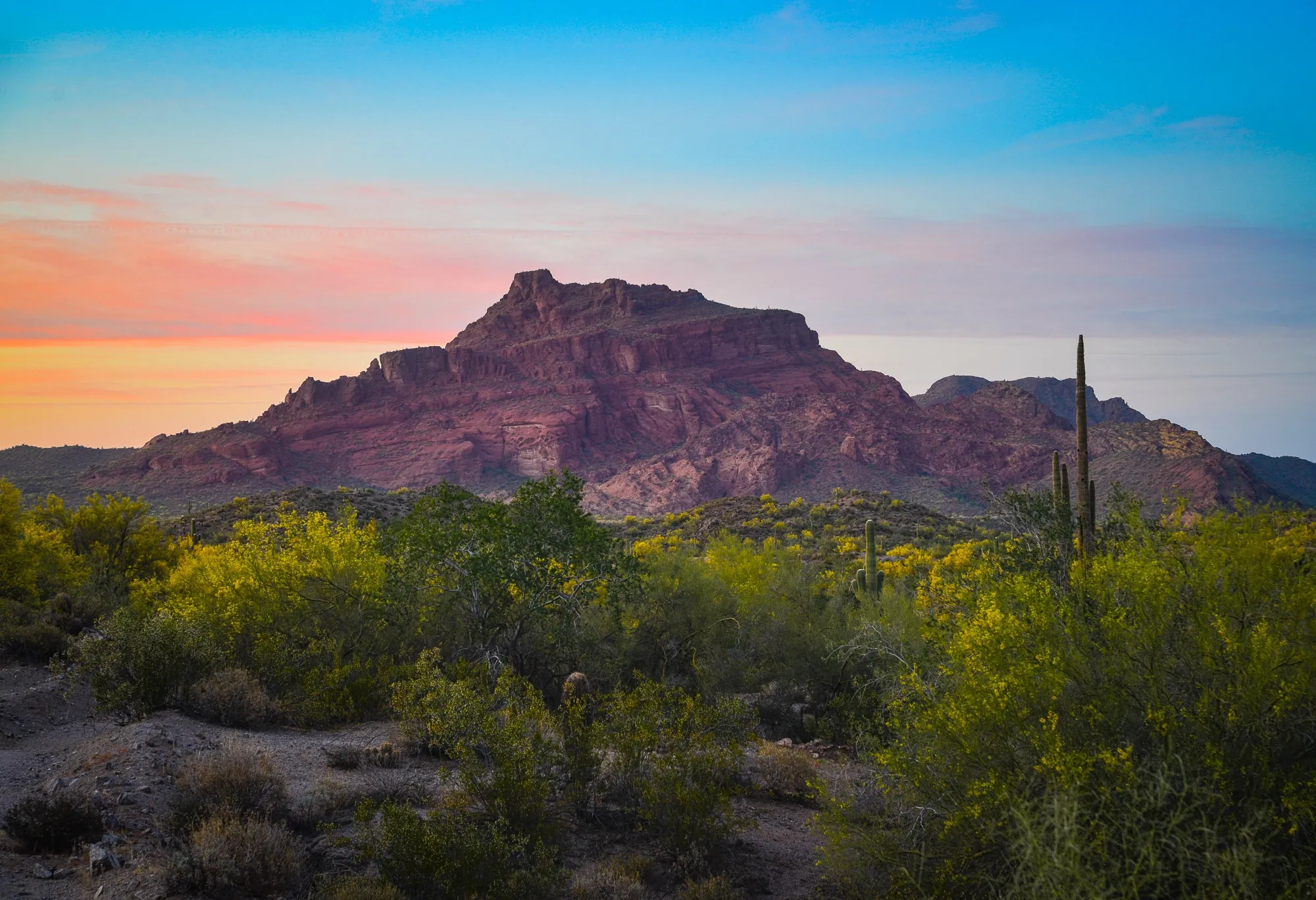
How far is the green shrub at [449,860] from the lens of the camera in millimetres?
7254

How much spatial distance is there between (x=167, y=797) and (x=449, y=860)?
134 inches

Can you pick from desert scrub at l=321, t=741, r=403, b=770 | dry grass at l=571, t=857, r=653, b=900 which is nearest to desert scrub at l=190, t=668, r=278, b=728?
desert scrub at l=321, t=741, r=403, b=770

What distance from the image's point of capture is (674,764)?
377 inches

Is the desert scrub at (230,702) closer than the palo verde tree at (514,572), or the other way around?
the desert scrub at (230,702)

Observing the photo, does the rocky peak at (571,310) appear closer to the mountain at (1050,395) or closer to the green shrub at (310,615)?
the mountain at (1050,395)

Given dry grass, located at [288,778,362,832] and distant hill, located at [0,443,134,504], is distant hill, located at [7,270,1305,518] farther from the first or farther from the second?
dry grass, located at [288,778,362,832]

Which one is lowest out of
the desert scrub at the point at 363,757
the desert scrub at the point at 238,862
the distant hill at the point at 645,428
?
the desert scrub at the point at 363,757

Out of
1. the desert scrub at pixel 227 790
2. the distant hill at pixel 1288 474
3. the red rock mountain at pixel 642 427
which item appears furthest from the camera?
the red rock mountain at pixel 642 427

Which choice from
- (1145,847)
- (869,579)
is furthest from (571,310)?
(1145,847)

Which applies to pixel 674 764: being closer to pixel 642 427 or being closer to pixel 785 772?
pixel 785 772

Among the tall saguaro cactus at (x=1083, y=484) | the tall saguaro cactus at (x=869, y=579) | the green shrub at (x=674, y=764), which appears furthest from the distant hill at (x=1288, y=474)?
the green shrub at (x=674, y=764)

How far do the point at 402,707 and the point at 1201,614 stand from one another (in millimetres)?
8504

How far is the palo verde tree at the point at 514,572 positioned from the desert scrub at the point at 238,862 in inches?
264

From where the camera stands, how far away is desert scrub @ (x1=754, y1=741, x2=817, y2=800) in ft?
38.0
